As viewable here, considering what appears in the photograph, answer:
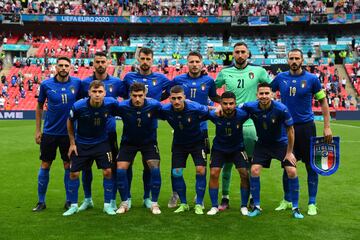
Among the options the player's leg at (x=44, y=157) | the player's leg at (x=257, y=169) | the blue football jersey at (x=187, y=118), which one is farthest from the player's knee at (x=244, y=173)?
the player's leg at (x=44, y=157)

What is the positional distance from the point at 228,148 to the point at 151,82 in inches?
62.4

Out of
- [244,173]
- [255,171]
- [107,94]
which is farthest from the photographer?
[107,94]

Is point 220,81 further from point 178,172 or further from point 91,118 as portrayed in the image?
point 91,118

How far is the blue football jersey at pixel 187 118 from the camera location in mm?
6465

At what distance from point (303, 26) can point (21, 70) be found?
29766 millimetres

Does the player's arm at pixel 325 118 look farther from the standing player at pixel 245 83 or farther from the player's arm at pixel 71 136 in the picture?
the player's arm at pixel 71 136

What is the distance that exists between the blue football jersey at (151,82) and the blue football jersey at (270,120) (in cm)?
140

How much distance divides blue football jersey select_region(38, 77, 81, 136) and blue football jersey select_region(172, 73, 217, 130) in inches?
64.5

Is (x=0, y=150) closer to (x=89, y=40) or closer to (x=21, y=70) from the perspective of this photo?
(x=21, y=70)

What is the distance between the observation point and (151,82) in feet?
23.0

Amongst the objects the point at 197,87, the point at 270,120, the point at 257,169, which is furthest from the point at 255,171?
the point at 197,87

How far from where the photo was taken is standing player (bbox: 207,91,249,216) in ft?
21.0

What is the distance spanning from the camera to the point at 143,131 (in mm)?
6613

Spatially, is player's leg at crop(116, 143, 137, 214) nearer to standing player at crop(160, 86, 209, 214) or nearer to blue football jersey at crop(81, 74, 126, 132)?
blue football jersey at crop(81, 74, 126, 132)
